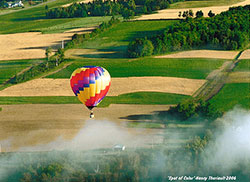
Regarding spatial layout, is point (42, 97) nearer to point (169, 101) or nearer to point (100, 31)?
point (169, 101)

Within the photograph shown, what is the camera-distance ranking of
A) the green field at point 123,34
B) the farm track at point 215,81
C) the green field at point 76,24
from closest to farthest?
the farm track at point 215,81 → the green field at point 123,34 → the green field at point 76,24

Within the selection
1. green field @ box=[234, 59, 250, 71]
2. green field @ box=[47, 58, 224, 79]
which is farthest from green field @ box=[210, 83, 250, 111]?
green field @ box=[234, 59, 250, 71]

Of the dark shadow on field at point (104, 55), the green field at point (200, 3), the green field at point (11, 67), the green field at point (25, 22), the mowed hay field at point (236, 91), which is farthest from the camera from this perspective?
the green field at point (200, 3)

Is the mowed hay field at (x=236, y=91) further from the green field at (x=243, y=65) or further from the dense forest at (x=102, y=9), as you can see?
the dense forest at (x=102, y=9)

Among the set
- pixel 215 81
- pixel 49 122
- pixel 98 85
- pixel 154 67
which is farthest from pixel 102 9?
pixel 98 85

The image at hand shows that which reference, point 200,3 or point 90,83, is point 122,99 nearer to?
point 90,83

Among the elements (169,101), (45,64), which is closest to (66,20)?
(45,64)

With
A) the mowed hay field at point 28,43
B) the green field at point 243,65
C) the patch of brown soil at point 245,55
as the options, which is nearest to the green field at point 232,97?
the green field at point 243,65
